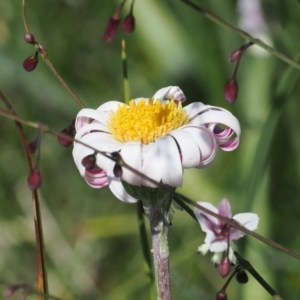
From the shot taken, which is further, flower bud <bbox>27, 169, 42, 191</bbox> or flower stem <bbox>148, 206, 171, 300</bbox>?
flower stem <bbox>148, 206, 171, 300</bbox>

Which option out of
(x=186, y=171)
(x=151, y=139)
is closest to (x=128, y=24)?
(x=151, y=139)

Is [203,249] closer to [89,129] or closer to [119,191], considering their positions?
[119,191]

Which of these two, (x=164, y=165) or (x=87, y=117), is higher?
(x=87, y=117)

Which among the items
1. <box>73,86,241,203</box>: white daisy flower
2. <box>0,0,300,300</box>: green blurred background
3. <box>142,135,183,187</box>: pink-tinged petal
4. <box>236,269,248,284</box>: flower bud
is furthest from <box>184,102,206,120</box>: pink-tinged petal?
<box>0,0,300,300</box>: green blurred background

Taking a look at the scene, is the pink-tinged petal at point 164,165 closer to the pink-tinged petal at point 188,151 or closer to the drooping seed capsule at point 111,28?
the pink-tinged petal at point 188,151

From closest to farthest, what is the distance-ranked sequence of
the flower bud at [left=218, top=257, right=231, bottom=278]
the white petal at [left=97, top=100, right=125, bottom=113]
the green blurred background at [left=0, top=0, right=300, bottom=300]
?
the flower bud at [left=218, top=257, right=231, bottom=278]
the white petal at [left=97, top=100, right=125, bottom=113]
the green blurred background at [left=0, top=0, right=300, bottom=300]

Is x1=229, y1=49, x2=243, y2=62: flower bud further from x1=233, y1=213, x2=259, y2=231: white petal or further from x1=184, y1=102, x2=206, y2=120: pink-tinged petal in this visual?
x1=233, y1=213, x2=259, y2=231: white petal

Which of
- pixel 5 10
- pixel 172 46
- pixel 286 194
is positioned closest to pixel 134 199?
pixel 286 194
